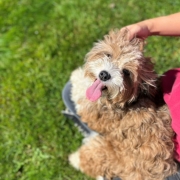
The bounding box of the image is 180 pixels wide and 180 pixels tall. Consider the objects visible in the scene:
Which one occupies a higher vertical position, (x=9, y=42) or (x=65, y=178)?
(x=9, y=42)

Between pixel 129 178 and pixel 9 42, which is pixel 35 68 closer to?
pixel 9 42

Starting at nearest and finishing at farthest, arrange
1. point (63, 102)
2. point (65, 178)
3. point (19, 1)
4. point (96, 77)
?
point (96, 77)
point (65, 178)
point (63, 102)
point (19, 1)

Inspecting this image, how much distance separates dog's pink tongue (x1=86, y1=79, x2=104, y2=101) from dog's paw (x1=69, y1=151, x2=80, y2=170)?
871mm

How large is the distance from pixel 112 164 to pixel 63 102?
1029mm

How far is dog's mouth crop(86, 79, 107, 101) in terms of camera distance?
2.33 meters

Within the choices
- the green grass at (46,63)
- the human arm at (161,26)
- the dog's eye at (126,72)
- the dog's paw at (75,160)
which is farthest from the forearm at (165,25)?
the dog's paw at (75,160)

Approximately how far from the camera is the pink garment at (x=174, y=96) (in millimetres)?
2266

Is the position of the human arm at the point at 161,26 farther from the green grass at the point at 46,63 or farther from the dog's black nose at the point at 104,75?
the green grass at the point at 46,63

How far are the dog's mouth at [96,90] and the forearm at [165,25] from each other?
576mm

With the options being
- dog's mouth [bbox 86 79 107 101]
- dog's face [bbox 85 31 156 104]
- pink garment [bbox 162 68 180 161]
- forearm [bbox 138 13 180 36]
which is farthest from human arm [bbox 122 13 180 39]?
dog's mouth [bbox 86 79 107 101]

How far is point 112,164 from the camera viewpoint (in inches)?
102

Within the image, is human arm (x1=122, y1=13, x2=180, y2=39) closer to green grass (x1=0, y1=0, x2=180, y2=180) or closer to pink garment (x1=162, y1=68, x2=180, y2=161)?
pink garment (x1=162, y1=68, x2=180, y2=161)

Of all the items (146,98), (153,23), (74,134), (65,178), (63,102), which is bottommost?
(65,178)

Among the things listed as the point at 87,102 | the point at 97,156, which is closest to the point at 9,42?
the point at 87,102
